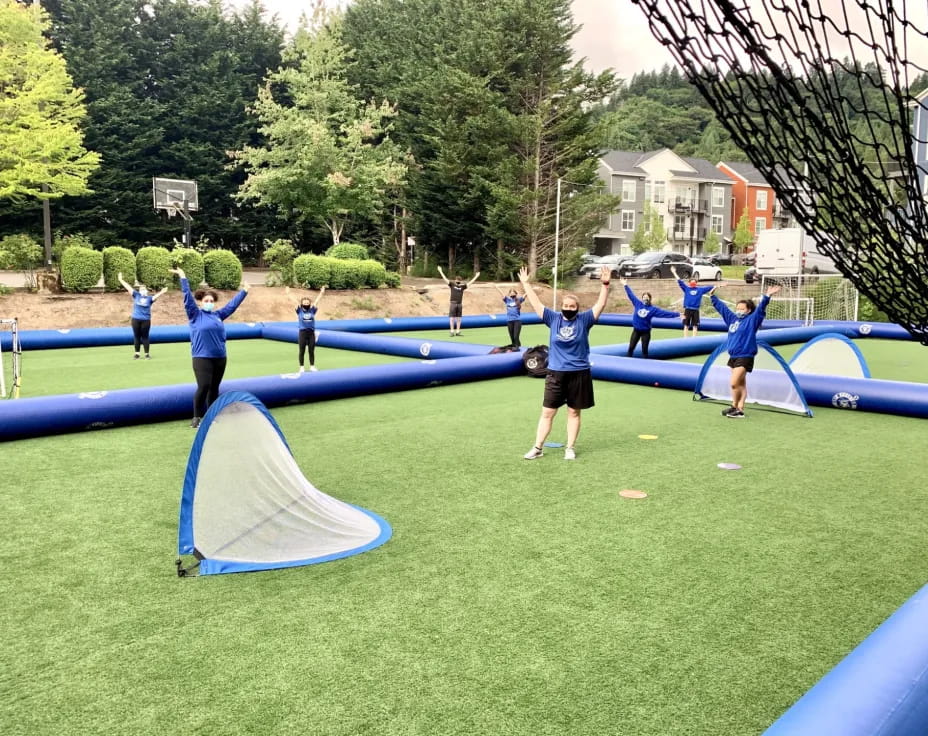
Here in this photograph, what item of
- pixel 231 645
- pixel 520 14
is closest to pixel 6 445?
pixel 231 645

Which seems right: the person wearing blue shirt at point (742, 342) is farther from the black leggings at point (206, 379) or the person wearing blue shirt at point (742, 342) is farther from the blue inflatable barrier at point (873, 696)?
the blue inflatable barrier at point (873, 696)

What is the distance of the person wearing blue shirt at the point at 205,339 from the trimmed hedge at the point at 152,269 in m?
17.2

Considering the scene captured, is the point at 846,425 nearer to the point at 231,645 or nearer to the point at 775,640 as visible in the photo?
the point at 775,640

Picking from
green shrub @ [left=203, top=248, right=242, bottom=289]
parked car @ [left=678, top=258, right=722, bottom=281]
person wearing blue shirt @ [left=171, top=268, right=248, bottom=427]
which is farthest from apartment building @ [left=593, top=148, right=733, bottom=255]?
person wearing blue shirt @ [left=171, top=268, right=248, bottom=427]

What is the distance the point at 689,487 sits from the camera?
6.85 metres

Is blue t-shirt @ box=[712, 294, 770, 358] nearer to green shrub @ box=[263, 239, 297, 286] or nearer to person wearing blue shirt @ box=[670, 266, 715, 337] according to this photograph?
person wearing blue shirt @ box=[670, 266, 715, 337]

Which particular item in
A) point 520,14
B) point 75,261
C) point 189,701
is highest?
point 520,14

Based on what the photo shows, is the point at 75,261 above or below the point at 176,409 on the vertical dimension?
above

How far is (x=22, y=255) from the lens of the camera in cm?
2498

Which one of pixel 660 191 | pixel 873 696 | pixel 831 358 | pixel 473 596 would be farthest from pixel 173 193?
pixel 660 191

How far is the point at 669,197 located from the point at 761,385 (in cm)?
5700

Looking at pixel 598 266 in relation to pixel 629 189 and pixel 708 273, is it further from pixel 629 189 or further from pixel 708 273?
pixel 629 189

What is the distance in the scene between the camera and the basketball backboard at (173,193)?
3356 cm

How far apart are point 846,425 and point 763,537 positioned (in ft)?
16.1
